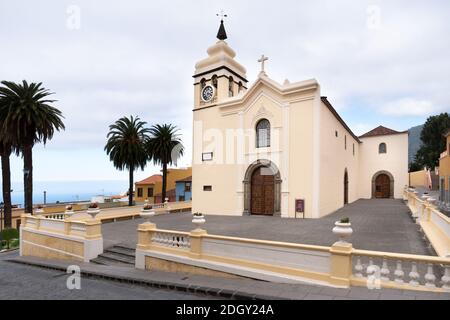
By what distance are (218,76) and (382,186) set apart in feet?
73.5

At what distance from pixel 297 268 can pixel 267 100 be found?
1389 centimetres

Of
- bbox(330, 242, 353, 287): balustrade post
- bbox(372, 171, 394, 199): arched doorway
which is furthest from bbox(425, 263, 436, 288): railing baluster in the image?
bbox(372, 171, 394, 199): arched doorway

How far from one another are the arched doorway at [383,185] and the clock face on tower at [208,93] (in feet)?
70.2

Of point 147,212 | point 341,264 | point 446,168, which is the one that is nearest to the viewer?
point 341,264

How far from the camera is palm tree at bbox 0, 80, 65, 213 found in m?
20.3

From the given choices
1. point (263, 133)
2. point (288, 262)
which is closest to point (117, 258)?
point (288, 262)

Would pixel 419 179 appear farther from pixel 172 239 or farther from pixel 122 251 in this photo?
pixel 122 251

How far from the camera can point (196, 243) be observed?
7906mm

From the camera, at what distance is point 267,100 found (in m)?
18.5

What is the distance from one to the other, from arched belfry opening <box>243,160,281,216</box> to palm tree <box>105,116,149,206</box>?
42.9ft

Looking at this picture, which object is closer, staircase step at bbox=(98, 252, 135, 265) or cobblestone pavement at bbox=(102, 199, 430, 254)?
cobblestone pavement at bbox=(102, 199, 430, 254)

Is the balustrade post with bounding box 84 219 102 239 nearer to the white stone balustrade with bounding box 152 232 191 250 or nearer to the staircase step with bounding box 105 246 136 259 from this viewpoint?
the staircase step with bounding box 105 246 136 259
